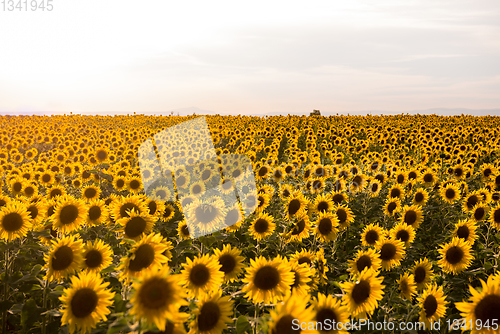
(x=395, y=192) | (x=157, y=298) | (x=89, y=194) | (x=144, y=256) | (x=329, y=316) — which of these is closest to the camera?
(x=157, y=298)

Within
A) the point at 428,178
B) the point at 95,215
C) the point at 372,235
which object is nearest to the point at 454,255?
the point at 372,235

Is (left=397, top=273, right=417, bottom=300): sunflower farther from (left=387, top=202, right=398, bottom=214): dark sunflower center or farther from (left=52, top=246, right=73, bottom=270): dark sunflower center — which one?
(left=52, top=246, right=73, bottom=270): dark sunflower center

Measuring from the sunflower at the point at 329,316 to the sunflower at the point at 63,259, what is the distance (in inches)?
106

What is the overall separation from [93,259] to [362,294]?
119 inches

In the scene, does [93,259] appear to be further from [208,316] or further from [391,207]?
[391,207]

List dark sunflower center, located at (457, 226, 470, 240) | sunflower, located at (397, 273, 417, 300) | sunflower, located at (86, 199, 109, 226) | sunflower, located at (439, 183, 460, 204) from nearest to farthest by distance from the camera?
sunflower, located at (397, 273, 417, 300), sunflower, located at (86, 199, 109, 226), dark sunflower center, located at (457, 226, 470, 240), sunflower, located at (439, 183, 460, 204)

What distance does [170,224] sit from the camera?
267 inches

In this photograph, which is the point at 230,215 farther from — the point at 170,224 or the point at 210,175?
the point at 210,175

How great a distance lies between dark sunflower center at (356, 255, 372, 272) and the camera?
4168mm

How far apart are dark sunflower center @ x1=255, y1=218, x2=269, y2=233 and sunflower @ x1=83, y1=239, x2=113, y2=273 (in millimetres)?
2429

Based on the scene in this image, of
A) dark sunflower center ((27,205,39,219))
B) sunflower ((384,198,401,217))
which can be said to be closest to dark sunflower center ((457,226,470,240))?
sunflower ((384,198,401,217))

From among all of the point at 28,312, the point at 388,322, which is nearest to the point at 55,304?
the point at 28,312

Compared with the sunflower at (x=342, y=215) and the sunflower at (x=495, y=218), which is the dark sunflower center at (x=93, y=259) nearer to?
the sunflower at (x=342, y=215)

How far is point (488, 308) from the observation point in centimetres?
250
